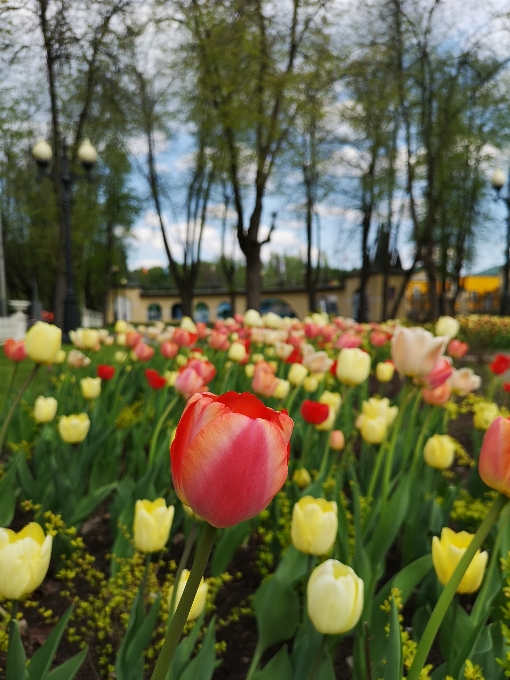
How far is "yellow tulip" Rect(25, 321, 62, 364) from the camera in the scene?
6.74ft

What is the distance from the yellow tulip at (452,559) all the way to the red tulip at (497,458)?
354 millimetres

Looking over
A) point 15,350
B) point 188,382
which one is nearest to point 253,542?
point 188,382

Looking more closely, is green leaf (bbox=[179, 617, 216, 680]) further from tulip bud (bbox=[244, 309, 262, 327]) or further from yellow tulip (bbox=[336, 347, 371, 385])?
tulip bud (bbox=[244, 309, 262, 327])

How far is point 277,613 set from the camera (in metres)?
1.42

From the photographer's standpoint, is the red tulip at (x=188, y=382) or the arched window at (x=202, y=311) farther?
the arched window at (x=202, y=311)

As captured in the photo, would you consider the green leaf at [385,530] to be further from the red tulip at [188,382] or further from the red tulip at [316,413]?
→ the red tulip at [188,382]

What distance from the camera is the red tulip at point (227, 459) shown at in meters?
0.58

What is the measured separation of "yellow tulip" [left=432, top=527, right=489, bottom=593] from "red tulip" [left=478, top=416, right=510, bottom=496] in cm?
35

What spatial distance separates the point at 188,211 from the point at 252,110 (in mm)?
10834

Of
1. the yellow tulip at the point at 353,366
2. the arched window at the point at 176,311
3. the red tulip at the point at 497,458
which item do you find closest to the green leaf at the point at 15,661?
the red tulip at the point at 497,458

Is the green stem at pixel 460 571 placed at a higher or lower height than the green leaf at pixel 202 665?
higher

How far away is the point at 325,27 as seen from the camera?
13.0 meters

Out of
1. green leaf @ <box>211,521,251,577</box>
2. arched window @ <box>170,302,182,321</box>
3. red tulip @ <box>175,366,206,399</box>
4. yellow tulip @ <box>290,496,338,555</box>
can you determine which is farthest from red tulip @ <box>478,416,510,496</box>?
arched window @ <box>170,302,182,321</box>

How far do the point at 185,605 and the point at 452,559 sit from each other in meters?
0.72
